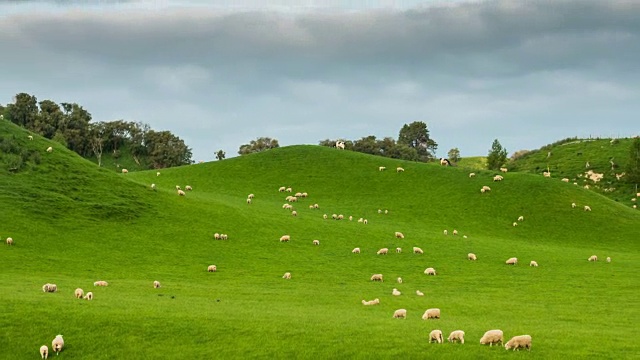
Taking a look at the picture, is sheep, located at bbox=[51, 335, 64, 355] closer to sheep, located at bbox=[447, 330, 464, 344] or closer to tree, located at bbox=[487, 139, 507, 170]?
sheep, located at bbox=[447, 330, 464, 344]

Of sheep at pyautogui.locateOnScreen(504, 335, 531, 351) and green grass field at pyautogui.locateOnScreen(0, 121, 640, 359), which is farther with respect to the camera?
green grass field at pyautogui.locateOnScreen(0, 121, 640, 359)

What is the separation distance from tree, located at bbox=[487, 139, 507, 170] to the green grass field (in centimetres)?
2993

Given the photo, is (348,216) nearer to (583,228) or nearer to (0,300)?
(583,228)

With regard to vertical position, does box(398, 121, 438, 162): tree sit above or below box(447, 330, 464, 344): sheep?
above

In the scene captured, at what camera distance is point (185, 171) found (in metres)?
106

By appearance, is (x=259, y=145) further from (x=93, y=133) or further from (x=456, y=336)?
(x=456, y=336)

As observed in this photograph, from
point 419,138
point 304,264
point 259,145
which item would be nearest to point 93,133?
point 259,145

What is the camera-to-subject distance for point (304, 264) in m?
51.2

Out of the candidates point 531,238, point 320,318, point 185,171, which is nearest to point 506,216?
point 531,238

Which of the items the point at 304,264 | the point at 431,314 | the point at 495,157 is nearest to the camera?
the point at 431,314

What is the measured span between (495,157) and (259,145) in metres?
73.0

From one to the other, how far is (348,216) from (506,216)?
20.7 metres

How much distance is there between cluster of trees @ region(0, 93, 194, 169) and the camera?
Result: 519ft

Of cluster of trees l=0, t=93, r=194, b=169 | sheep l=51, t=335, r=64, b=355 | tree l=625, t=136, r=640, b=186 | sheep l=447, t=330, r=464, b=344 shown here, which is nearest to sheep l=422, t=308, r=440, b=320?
sheep l=447, t=330, r=464, b=344
